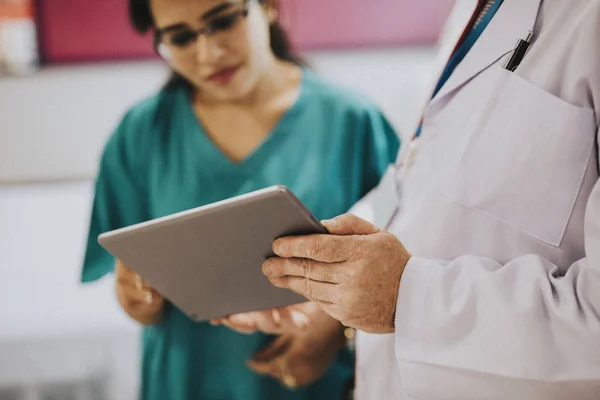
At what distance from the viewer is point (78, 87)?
2.63m

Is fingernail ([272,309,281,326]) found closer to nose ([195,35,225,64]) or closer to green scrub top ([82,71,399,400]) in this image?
green scrub top ([82,71,399,400])

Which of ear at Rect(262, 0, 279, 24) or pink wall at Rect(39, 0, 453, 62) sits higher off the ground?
ear at Rect(262, 0, 279, 24)

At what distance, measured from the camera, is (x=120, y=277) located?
1.35 meters

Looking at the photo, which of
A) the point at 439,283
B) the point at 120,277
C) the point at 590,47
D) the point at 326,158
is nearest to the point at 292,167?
the point at 326,158

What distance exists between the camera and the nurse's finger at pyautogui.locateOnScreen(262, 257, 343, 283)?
0.84 metres

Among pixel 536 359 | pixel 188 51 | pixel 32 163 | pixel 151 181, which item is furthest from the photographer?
pixel 32 163

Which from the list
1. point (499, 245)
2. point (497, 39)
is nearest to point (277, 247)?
point (499, 245)

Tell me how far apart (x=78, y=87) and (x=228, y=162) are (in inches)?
62.1

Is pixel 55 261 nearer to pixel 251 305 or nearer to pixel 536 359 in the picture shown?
pixel 251 305

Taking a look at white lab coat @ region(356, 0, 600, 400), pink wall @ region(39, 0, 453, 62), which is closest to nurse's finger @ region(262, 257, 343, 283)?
white lab coat @ region(356, 0, 600, 400)

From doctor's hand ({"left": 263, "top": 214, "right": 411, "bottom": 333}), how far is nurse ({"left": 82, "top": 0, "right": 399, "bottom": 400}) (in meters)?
0.47

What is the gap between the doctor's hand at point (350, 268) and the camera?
827 mm

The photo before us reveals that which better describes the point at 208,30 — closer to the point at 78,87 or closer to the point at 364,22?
the point at 364,22

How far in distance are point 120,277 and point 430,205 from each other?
2.54 feet
